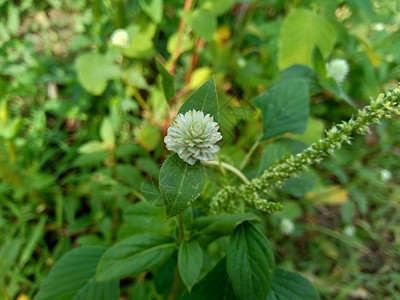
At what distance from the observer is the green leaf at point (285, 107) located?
3.34ft

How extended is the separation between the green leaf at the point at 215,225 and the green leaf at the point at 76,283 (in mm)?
358

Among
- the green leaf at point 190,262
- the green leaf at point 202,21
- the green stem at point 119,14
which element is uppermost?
the green stem at point 119,14

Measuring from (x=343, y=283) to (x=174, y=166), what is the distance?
1.56 meters

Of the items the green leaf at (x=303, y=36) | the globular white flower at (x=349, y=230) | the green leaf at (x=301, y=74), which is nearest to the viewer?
the green leaf at (x=301, y=74)

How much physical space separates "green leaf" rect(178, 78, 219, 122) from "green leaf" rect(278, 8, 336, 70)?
0.86 metres

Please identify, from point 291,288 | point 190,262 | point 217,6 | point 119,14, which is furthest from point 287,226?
point 119,14

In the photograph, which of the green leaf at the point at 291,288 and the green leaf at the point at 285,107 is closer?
the green leaf at the point at 291,288

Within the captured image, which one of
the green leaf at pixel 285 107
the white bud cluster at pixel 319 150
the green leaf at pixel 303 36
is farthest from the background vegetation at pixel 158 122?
the white bud cluster at pixel 319 150

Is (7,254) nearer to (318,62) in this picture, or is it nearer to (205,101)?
(205,101)

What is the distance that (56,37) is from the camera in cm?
208

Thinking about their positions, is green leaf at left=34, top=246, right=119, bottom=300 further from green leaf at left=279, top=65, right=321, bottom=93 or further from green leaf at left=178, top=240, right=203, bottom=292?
green leaf at left=279, top=65, right=321, bottom=93

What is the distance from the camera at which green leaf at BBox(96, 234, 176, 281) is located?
A: 0.73 meters

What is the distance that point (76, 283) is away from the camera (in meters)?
0.88

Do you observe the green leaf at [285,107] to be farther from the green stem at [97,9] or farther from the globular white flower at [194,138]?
the green stem at [97,9]
